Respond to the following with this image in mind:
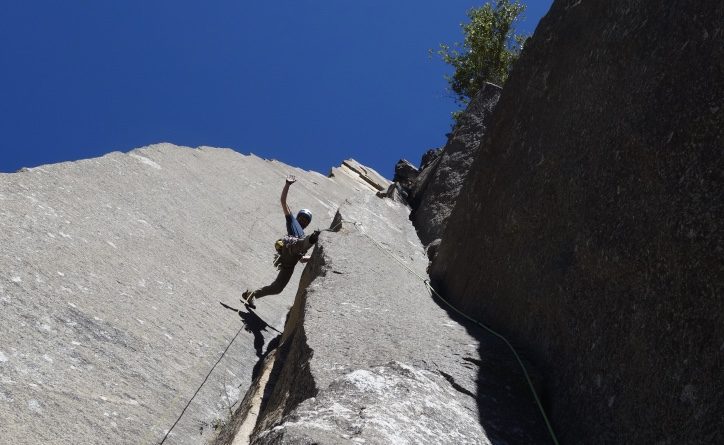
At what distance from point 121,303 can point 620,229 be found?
3.41 m

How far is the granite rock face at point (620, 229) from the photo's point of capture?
280 cm

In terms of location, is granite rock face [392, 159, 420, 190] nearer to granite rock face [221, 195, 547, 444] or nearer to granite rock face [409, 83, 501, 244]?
granite rock face [409, 83, 501, 244]

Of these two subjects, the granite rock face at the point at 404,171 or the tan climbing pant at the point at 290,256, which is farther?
the granite rock face at the point at 404,171

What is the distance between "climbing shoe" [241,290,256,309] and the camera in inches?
280

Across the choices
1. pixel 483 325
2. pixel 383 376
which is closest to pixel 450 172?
pixel 483 325

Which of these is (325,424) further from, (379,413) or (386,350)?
(386,350)

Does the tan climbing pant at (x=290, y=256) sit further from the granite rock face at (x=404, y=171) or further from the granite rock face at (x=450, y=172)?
the granite rock face at (x=404, y=171)

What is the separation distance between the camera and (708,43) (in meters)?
3.16

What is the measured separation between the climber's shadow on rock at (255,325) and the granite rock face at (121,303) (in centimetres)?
2

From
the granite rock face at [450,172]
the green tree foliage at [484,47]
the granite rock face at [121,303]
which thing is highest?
the green tree foliage at [484,47]

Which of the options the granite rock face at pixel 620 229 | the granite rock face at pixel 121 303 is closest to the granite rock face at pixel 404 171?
the granite rock face at pixel 121 303

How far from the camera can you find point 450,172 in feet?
34.7

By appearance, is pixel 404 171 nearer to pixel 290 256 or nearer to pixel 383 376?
pixel 290 256

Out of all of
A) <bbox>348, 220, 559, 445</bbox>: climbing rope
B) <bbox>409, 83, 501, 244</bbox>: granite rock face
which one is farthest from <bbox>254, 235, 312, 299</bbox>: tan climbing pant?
<bbox>409, 83, 501, 244</bbox>: granite rock face
